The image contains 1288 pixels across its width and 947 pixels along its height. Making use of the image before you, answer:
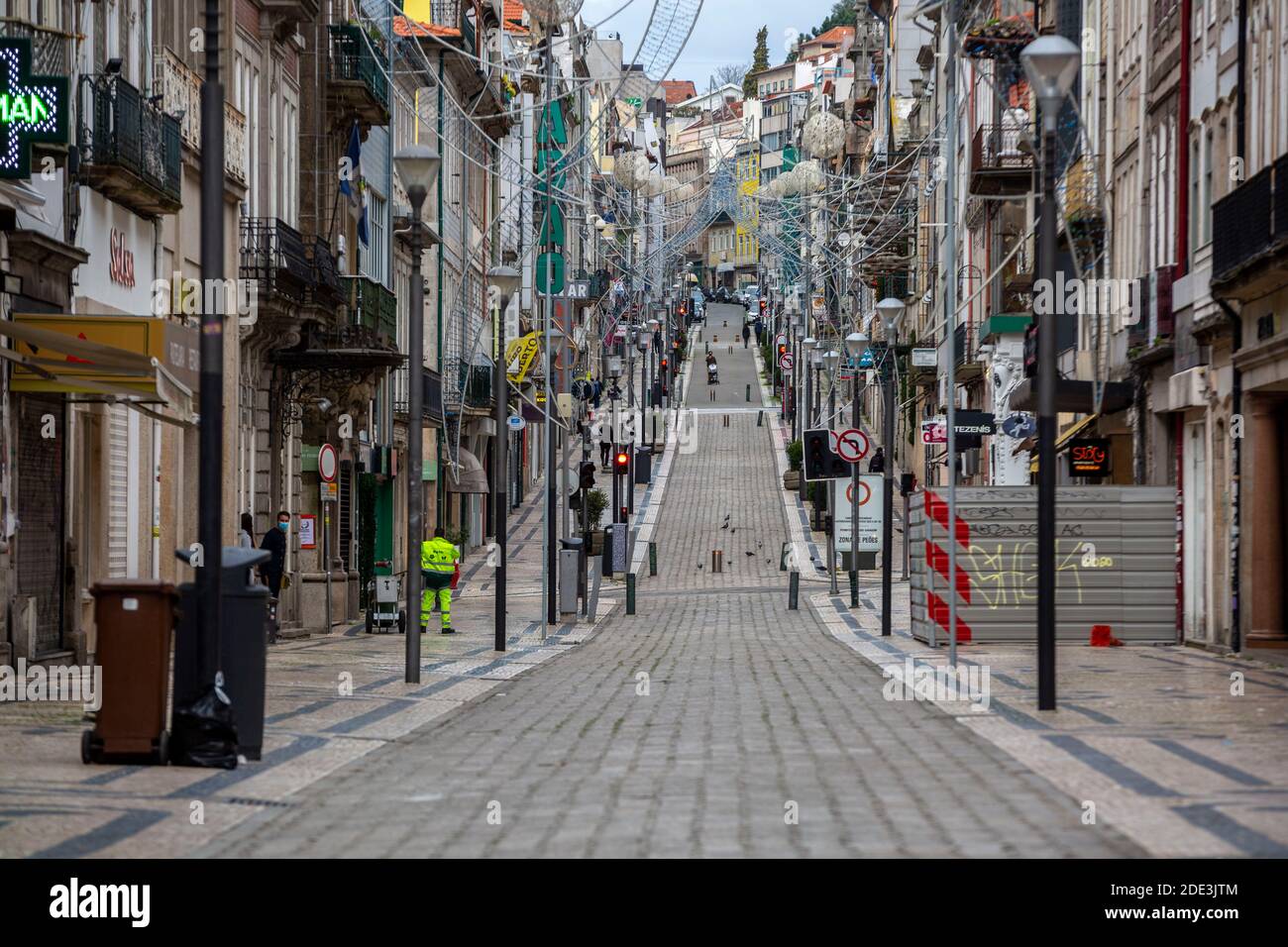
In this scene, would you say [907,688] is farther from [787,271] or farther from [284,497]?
[787,271]

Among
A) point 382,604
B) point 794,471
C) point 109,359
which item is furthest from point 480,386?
point 109,359

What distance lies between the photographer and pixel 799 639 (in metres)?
30.2

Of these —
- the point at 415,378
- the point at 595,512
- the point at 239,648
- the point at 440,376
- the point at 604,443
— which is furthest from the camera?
the point at 604,443

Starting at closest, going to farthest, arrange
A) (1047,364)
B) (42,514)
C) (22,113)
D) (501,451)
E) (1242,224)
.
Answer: (1047,364) < (22,113) < (42,514) < (1242,224) < (501,451)

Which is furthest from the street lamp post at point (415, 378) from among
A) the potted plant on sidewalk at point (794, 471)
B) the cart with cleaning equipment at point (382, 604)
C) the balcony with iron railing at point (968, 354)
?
the potted plant on sidewalk at point (794, 471)

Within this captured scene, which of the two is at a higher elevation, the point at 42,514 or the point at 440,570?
the point at 42,514

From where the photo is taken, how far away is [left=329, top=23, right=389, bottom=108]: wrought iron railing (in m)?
37.6

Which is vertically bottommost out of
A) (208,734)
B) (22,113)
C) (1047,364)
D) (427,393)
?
(208,734)

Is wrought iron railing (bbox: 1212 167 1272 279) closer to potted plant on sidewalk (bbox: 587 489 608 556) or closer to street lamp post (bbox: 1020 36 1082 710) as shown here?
street lamp post (bbox: 1020 36 1082 710)

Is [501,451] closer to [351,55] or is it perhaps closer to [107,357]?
[351,55]

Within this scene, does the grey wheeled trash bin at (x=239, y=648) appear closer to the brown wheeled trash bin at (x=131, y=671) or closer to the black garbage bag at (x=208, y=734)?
the brown wheeled trash bin at (x=131, y=671)

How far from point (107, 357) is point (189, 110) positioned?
10966mm

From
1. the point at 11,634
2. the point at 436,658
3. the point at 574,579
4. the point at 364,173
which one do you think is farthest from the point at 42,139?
the point at 364,173

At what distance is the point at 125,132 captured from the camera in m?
23.3
